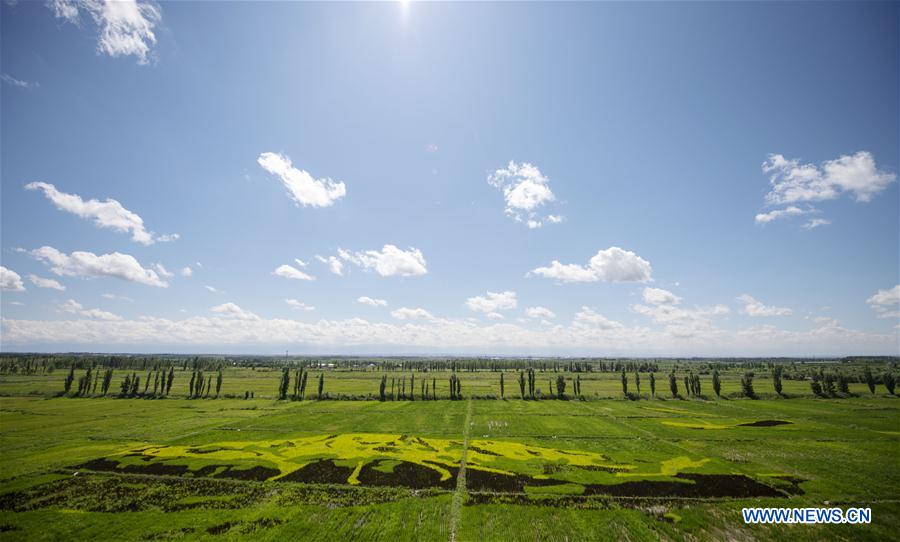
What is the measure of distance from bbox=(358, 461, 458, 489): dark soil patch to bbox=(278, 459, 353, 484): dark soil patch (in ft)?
7.12

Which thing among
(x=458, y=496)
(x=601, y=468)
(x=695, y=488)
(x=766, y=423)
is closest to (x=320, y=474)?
(x=458, y=496)

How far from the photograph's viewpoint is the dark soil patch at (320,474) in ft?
133

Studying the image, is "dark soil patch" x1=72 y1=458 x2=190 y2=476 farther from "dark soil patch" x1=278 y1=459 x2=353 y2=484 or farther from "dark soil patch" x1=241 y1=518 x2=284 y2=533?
"dark soil patch" x1=241 y1=518 x2=284 y2=533

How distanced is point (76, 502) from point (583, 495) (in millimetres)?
50016

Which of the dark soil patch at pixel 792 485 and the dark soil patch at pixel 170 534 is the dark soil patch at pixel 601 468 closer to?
the dark soil patch at pixel 792 485

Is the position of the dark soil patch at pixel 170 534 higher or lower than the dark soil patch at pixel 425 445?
higher

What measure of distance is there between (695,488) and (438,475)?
28328mm

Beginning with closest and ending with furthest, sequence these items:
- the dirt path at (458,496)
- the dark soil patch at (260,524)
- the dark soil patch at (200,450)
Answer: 1. the dark soil patch at (260,524)
2. the dirt path at (458,496)
3. the dark soil patch at (200,450)

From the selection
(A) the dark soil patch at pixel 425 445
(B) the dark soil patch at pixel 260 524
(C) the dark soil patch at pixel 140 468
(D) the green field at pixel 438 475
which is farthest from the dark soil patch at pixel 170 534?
(A) the dark soil patch at pixel 425 445

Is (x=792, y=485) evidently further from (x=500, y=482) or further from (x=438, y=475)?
(x=438, y=475)

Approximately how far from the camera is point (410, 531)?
2977 centimetres

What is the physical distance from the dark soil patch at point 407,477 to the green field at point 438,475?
254 millimetres

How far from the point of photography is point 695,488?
38094 mm

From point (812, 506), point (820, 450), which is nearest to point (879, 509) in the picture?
point (812, 506)
